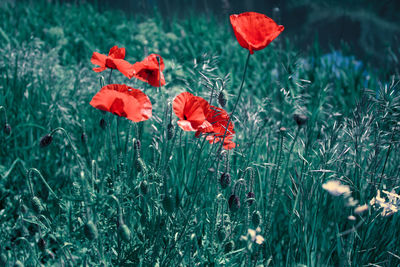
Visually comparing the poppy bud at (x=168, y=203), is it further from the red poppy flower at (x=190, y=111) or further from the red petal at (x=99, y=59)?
the red petal at (x=99, y=59)

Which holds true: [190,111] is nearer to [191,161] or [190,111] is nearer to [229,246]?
[191,161]

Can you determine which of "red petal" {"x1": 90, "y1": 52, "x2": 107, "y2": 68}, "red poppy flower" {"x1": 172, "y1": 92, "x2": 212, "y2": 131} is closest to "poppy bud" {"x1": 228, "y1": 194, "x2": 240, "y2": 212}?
"red poppy flower" {"x1": 172, "y1": 92, "x2": 212, "y2": 131}

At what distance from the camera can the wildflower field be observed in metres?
1.22

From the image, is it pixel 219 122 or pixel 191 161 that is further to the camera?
pixel 191 161

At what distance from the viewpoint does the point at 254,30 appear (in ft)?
3.85

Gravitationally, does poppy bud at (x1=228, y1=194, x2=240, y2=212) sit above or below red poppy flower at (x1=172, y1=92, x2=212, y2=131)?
below

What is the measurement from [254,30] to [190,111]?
35 centimetres

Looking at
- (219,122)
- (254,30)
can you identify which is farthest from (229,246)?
(254,30)

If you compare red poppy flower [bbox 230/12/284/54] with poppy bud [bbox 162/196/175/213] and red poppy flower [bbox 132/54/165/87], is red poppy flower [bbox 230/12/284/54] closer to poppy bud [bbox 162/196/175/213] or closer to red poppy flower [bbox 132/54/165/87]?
red poppy flower [bbox 132/54/165/87]

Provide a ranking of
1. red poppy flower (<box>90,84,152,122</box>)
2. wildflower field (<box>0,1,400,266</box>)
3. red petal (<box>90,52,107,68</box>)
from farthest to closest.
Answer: red petal (<box>90,52,107,68</box>) < wildflower field (<box>0,1,400,266</box>) < red poppy flower (<box>90,84,152,122</box>)

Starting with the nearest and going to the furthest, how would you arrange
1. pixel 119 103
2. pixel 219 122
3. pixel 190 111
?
1. pixel 119 103
2. pixel 190 111
3. pixel 219 122

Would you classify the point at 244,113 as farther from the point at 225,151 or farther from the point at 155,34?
the point at 155,34

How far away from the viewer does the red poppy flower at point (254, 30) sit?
1124mm

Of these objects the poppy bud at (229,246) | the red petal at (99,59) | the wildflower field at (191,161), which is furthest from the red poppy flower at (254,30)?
the poppy bud at (229,246)
